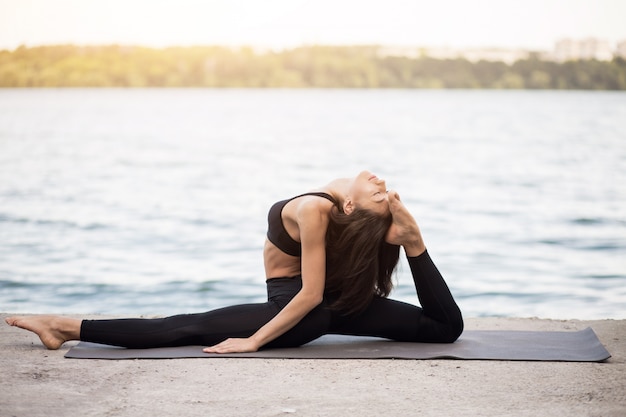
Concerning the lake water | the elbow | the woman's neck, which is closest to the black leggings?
the elbow

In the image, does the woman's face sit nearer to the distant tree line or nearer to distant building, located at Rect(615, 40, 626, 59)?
the distant tree line

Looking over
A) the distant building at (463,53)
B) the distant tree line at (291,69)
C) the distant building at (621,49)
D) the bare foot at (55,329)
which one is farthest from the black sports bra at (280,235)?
the distant building at (621,49)

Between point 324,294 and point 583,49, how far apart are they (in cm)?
5492

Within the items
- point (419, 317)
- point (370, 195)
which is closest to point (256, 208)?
point (419, 317)

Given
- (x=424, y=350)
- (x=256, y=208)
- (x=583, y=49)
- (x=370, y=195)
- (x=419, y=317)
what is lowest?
(x=256, y=208)

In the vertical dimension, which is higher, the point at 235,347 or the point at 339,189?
the point at 339,189

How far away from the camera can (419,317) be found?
390cm

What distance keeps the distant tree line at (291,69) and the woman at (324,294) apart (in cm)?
4698

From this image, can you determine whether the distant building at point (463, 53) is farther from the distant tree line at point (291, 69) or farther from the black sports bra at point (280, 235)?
the black sports bra at point (280, 235)

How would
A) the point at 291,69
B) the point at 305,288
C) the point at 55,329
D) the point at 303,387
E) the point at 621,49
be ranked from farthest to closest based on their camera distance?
1. the point at 291,69
2. the point at 621,49
3. the point at 55,329
4. the point at 305,288
5. the point at 303,387

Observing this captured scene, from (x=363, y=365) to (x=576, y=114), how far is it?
6049 cm

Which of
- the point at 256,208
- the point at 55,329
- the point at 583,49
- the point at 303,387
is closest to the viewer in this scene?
the point at 303,387

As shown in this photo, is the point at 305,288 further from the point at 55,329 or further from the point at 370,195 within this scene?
the point at 55,329

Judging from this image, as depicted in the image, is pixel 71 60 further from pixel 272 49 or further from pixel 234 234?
pixel 234 234
